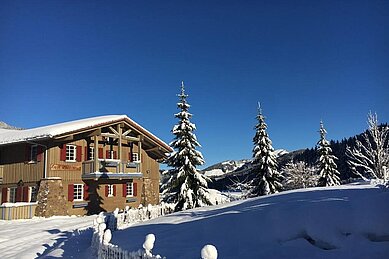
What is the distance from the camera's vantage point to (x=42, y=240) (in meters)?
15.6

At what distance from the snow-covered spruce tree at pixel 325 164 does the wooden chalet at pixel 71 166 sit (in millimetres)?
18874

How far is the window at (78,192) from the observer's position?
88.8 feet

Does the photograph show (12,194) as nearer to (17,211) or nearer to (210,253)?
(17,211)

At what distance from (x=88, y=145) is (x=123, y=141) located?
13.6 feet

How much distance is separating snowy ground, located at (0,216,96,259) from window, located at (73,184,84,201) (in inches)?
197

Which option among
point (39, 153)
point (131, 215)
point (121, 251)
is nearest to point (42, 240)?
point (131, 215)

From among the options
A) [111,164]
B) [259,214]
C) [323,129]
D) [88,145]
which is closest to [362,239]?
[259,214]

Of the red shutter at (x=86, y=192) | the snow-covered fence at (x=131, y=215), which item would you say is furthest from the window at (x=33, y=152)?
the snow-covered fence at (x=131, y=215)

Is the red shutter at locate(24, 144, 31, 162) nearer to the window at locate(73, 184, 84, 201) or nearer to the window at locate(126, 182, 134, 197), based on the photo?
the window at locate(73, 184, 84, 201)

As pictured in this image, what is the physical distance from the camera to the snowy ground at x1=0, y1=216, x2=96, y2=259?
1248 centimetres

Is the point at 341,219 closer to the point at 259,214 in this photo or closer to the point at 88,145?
the point at 259,214

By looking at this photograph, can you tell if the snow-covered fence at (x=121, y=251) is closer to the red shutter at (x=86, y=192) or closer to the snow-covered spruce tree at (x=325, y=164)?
the red shutter at (x=86, y=192)

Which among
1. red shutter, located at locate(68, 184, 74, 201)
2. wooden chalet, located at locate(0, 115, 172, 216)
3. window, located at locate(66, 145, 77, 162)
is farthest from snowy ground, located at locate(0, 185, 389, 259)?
window, located at locate(66, 145, 77, 162)

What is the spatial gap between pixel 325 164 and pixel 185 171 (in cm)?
1811
